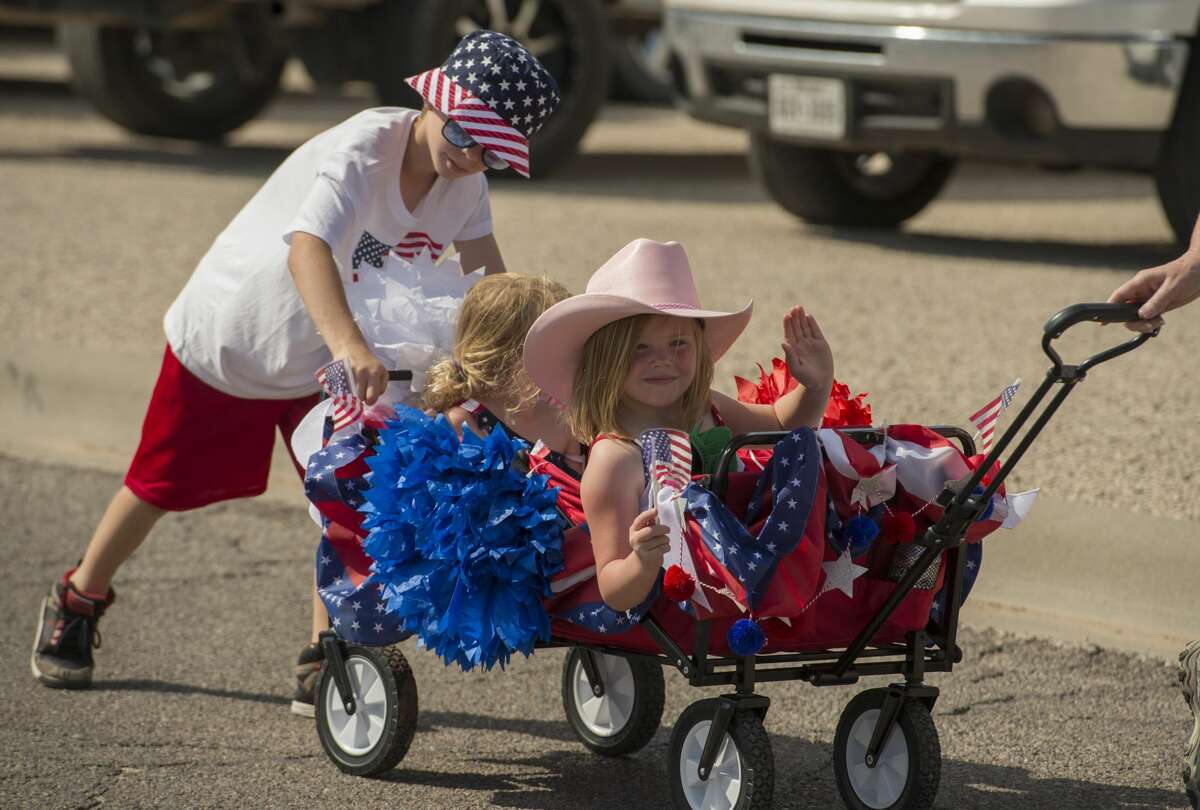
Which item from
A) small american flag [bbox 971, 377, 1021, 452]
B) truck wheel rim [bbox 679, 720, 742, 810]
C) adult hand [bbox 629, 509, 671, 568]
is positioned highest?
small american flag [bbox 971, 377, 1021, 452]

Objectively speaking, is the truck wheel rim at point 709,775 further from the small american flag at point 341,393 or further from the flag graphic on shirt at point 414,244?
the flag graphic on shirt at point 414,244

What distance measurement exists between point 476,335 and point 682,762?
0.88 m

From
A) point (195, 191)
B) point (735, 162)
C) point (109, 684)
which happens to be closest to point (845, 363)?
point (109, 684)

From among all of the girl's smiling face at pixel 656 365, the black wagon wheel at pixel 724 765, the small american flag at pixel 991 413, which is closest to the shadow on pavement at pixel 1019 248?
the small american flag at pixel 991 413

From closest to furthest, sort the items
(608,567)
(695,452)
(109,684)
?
(608,567)
(695,452)
(109,684)

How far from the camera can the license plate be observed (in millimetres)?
7922

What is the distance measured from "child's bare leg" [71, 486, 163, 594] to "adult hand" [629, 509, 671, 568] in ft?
5.28

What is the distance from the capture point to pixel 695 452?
3377 mm

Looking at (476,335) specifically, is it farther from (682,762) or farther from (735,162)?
(735,162)

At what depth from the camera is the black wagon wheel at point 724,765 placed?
3.14 metres

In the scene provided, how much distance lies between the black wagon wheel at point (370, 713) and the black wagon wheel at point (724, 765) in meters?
0.58

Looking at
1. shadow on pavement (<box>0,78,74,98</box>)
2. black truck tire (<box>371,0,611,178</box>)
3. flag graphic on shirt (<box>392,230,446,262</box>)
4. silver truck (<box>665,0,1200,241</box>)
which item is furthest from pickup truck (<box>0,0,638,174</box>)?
flag graphic on shirt (<box>392,230,446,262</box>)

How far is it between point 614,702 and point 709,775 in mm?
647

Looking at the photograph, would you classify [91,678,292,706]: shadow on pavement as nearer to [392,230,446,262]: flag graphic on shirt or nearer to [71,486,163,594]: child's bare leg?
[71,486,163,594]: child's bare leg
